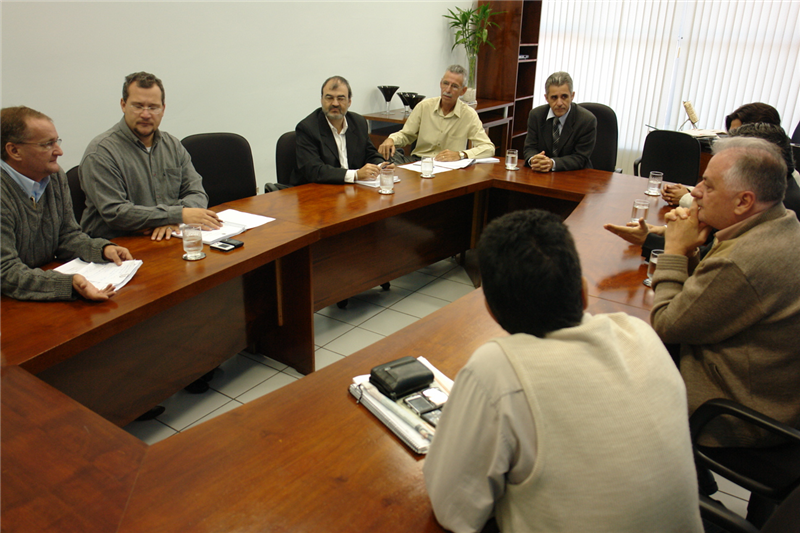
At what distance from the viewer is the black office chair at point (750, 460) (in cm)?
141

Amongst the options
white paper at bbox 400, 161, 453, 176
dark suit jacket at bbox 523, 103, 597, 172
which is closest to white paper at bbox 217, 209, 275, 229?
white paper at bbox 400, 161, 453, 176

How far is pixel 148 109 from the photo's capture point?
248 centimetres

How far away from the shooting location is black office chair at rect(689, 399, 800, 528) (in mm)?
1408

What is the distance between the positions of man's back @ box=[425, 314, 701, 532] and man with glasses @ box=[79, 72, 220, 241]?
190cm

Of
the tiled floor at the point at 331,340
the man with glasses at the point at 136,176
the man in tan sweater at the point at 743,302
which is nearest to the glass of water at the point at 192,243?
the man with glasses at the point at 136,176

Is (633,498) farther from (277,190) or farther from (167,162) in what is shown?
(277,190)

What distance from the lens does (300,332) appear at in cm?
277

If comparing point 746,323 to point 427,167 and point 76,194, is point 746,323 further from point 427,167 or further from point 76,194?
point 76,194

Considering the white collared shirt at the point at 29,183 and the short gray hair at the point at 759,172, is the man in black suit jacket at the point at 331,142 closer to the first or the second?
the white collared shirt at the point at 29,183

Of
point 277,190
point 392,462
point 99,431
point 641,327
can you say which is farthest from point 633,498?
point 277,190

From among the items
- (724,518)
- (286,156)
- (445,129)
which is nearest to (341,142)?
(286,156)

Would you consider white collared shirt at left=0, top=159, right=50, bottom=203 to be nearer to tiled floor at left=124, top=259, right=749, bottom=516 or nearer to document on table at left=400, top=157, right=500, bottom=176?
tiled floor at left=124, top=259, right=749, bottom=516

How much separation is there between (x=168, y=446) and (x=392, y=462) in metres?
0.49

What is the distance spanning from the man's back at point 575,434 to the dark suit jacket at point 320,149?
8.41 ft
